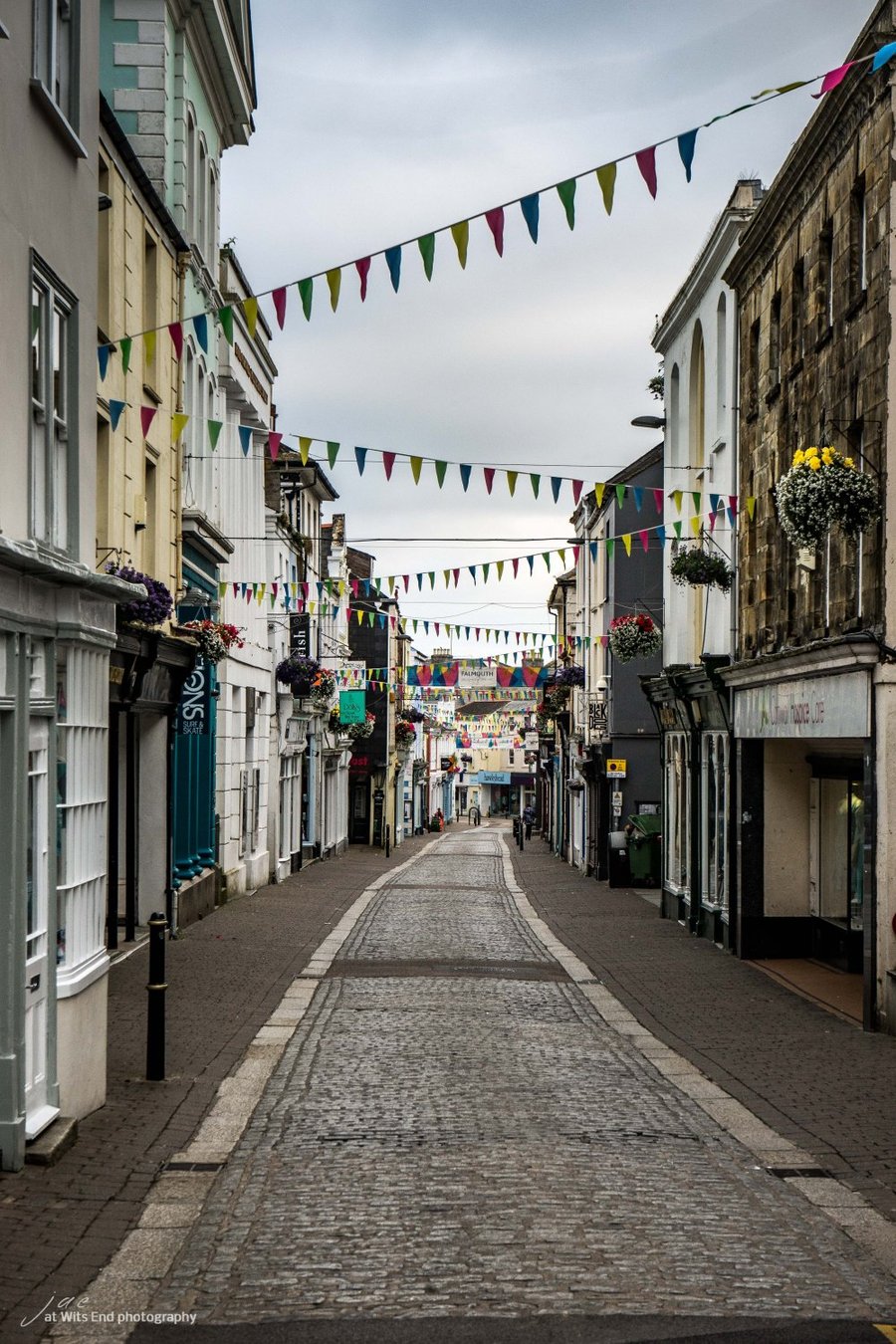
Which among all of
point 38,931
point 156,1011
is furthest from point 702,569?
point 38,931

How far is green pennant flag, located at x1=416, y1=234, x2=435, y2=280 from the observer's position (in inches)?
419

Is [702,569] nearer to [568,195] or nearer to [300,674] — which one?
[568,195]

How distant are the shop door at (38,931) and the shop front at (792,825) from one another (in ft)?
33.1

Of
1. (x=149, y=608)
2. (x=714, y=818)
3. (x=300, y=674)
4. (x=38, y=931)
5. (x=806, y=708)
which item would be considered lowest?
(x=714, y=818)

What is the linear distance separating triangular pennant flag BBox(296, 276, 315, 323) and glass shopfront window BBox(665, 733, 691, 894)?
16.0m

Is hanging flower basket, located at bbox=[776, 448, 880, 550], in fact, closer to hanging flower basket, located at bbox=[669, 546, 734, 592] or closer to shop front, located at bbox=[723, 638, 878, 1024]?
shop front, located at bbox=[723, 638, 878, 1024]

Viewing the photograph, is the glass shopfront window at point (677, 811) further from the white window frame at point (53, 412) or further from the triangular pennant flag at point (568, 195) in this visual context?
the white window frame at point (53, 412)

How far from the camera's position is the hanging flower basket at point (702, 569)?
848 inches

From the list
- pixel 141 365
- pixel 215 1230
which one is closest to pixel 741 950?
pixel 141 365

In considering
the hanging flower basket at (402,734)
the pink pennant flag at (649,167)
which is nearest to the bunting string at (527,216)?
the pink pennant flag at (649,167)

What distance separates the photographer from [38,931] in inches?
352

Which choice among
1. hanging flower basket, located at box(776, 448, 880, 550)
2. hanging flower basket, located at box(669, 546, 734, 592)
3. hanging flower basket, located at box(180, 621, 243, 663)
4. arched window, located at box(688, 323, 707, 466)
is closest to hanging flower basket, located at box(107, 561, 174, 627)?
hanging flower basket, located at box(180, 621, 243, 663)

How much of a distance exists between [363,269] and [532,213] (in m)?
1.47

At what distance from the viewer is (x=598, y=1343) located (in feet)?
19.9
